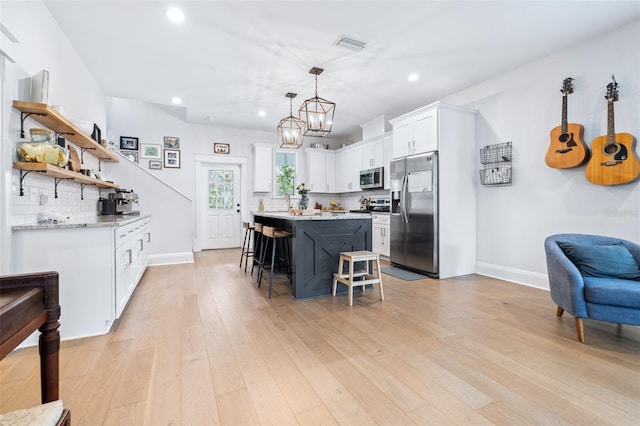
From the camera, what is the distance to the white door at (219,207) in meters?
6.88

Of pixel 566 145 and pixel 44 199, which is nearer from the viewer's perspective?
pixel 44 199

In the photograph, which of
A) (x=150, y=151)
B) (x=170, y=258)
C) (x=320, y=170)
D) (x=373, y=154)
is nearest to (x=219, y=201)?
(x=150, y=151)

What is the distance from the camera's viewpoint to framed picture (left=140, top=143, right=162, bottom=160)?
6.14 metres

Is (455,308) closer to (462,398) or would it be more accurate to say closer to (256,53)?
(462,398)

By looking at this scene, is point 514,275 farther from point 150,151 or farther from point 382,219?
point 150,151

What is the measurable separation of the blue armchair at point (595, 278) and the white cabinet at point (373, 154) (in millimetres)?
3629

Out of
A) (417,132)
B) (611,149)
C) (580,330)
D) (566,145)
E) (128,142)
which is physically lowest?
(580,330)

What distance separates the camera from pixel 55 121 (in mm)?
2529

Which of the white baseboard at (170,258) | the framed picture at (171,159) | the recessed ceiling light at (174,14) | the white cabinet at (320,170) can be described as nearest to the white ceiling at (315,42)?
the recessed ceiling light at (174,14)

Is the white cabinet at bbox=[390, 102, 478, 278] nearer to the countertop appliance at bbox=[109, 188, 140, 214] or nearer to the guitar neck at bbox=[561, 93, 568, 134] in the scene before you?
the guitar neck at bbox=[561, 93, 568, 134]

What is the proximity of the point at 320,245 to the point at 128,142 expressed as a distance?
5.04 m

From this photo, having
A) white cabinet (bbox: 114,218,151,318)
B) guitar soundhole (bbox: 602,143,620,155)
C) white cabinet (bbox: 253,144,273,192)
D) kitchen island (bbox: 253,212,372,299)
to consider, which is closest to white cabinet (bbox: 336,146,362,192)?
white cabinet (bbox: 253,144,273,192)

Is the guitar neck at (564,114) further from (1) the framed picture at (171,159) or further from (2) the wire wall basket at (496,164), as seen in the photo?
(1) the framed picture at (171,159)

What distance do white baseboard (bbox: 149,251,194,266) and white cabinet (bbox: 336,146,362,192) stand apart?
12.5ft
